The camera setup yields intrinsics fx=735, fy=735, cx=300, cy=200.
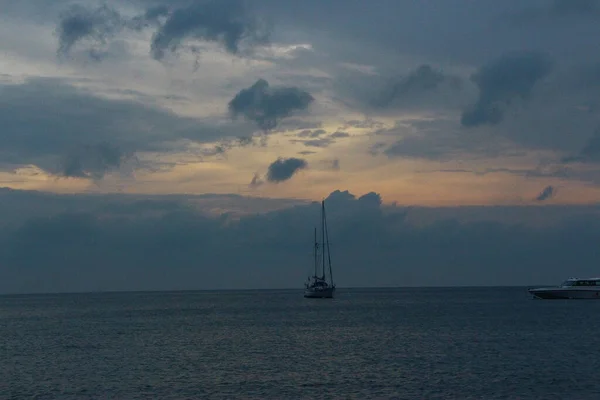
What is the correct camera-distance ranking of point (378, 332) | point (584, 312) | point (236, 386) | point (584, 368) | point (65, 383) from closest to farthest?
point (236, 386), point (65, 383), point (584, 368), point (378, 332), point (584, 312)

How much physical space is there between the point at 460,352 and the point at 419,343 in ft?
41.8

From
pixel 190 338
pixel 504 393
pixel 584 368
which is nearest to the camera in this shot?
pixel 504 393

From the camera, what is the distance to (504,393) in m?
61.0

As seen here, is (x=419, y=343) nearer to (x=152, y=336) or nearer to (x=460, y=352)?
(x=460, y=352)

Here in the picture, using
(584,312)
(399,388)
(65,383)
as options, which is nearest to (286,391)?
(399,388)

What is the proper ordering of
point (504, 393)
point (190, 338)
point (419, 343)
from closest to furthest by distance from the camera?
point (504, 393)
point (419, 343)
point (190, 338)

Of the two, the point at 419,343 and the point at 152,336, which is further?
the point at 152,336

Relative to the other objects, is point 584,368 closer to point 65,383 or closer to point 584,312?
point 65,383

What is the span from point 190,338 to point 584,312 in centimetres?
10067

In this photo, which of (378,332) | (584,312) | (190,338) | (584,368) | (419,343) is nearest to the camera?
(584,368)

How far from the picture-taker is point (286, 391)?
6272 cm

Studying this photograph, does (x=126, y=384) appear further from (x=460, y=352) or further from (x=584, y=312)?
(x=584, y=312)

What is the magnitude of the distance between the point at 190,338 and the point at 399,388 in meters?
56.7

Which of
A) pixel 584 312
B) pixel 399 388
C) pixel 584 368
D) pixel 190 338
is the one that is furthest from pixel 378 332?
pixel 584 312
